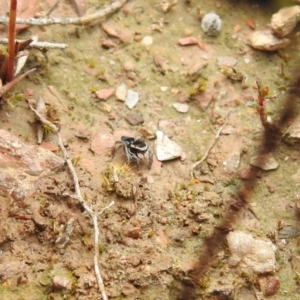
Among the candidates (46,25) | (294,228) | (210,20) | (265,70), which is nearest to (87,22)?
(46,25)

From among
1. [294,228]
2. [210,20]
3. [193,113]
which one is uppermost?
[210,20]

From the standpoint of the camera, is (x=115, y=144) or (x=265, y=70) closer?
(x=115, y=144)

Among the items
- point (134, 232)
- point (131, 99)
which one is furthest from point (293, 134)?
point (134, 232)

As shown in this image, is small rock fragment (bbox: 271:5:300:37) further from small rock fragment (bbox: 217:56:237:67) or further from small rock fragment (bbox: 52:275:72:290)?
small rock fragment (bbox: 52:275:72:290)

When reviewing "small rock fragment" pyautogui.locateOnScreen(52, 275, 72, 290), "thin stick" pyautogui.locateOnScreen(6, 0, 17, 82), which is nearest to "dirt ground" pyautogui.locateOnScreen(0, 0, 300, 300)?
"small rock fragment" pyautogui.locateOnScreen(52, 275, 72, 290)

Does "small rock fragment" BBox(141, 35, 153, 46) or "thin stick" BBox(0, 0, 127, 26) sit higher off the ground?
"thin stick" BBox(0, 0, 127, 26)

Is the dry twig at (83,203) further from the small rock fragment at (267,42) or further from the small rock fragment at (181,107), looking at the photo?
the small rock fragment at (267,42)

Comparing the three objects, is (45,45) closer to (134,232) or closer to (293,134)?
(134,232)

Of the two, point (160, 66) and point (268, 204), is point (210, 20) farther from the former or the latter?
point (268, 204)
